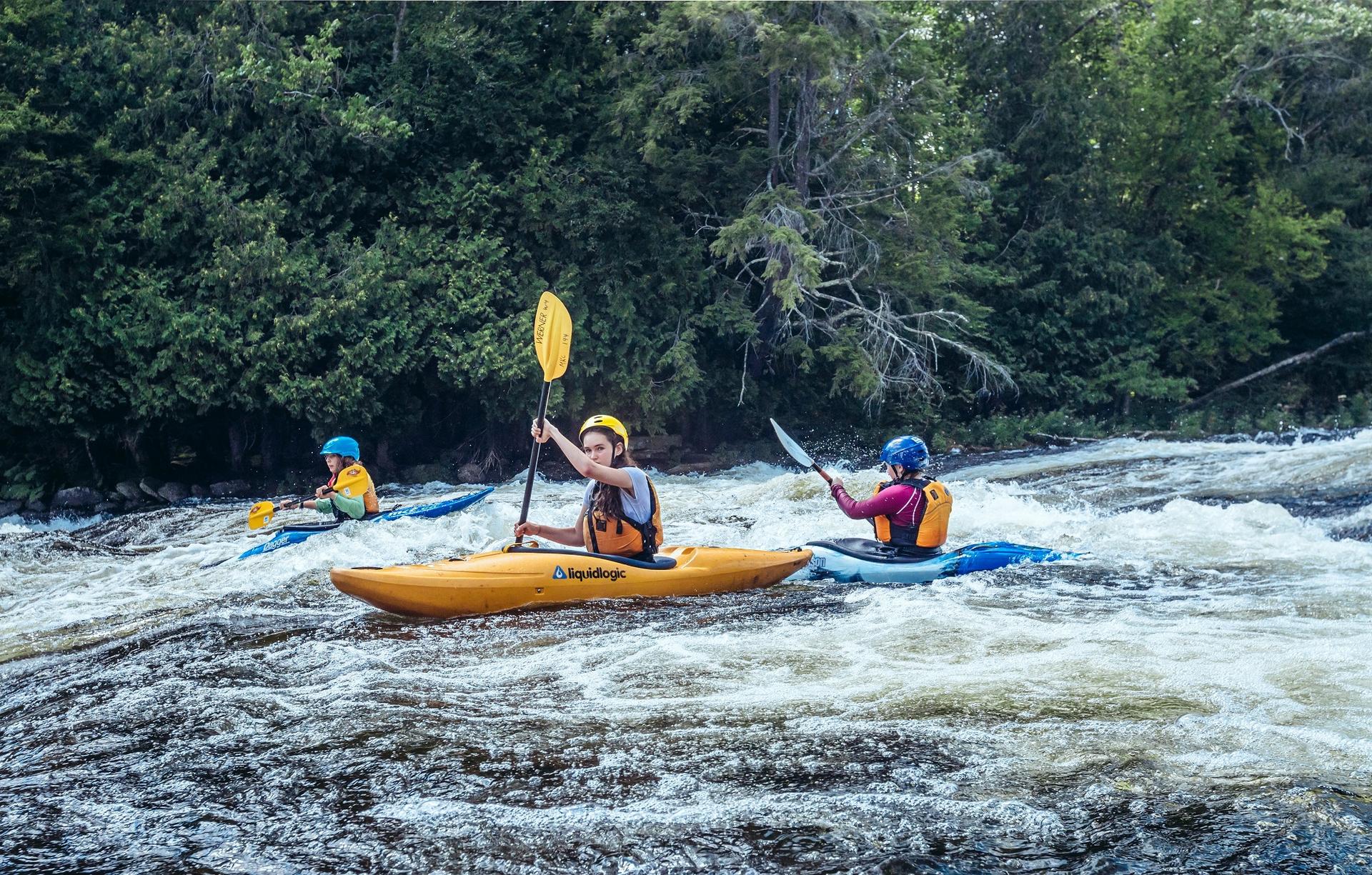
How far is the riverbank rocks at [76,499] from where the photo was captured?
12711 mm

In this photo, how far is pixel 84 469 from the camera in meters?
13.4

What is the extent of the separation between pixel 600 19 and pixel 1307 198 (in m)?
12.6

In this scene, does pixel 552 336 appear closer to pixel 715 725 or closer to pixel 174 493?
pixel 715 725

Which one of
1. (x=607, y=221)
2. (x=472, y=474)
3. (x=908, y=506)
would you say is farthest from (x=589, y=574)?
(x=607, y=221)

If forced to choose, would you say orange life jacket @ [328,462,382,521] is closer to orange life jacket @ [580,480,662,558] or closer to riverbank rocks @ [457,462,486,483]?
orange life jacket @ [580,480,662,558]

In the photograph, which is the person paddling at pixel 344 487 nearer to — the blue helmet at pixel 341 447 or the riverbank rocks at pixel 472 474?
the blue helmet at pixel 341 447

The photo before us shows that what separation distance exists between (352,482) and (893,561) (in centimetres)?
401

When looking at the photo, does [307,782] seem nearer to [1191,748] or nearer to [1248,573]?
[1191,748]

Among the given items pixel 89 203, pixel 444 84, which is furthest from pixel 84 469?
pixel 444 84

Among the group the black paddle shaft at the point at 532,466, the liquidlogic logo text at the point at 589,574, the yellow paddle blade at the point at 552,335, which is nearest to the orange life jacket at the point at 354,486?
the yellow paddle blade at the point at 552,335

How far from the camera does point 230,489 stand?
1365 cm

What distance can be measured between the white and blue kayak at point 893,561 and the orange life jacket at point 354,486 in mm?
3407

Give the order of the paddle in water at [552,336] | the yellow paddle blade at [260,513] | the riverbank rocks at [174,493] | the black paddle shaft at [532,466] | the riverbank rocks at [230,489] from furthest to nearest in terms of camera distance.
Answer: the riverbank rocks at [230,489] → the riverbank rocks at [174,493] → the yellow paddle blade at [260,513] → the paddle in water at [552,336] → the black paddle shaft at [532,466]

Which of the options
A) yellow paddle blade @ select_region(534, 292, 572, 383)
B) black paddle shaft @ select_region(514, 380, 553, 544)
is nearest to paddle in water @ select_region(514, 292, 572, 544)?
yellow paddle blade @ select_region(534, 292, 572, 383)
